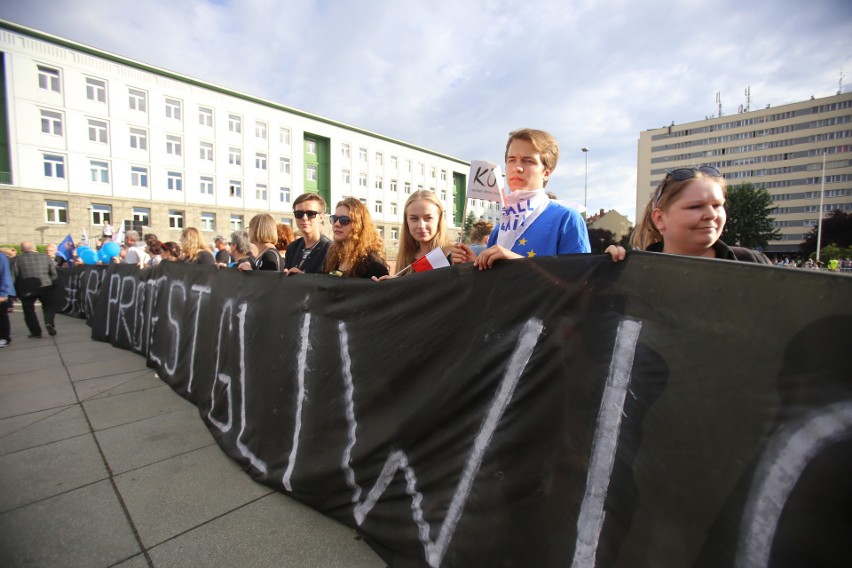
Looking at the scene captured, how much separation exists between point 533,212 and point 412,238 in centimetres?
99

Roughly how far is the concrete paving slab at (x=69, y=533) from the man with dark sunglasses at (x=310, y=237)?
1957mm

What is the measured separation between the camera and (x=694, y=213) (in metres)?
1.59

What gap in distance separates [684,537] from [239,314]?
294cm

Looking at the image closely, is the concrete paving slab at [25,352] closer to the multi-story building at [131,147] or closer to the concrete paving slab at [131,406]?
the concrete paving slab at [131,406]

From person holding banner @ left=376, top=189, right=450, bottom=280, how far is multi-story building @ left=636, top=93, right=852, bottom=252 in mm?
74870

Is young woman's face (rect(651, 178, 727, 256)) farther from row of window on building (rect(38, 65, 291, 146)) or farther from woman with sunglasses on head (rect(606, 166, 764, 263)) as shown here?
row of window on building (rect(38, 65, 291, 146))

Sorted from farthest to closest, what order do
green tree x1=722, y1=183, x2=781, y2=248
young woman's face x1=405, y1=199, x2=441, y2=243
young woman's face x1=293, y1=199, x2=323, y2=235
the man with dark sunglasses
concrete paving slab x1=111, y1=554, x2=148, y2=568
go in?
green tree x1=722, y1=183, x2=781, y2=248
young woman's face x1=293, y1=199, x2=323, y2=235
the man with dark sunglasses
young woman's face x1=405, y1=199, x2=441, y2=243
concrete paving slab x1=111, y1=554, x2=148, y2=568

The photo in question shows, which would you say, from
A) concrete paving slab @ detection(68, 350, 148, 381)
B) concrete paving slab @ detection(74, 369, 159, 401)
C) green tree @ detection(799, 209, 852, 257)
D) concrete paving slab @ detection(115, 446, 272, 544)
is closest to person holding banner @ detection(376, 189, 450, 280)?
concrete paving slab @ detection(115, 446, 272, 544)

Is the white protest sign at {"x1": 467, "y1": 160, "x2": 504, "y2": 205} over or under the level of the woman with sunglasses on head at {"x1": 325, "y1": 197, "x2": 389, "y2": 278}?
over

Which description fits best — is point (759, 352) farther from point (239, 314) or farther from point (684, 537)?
point (239, 314)

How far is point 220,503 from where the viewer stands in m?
2.28

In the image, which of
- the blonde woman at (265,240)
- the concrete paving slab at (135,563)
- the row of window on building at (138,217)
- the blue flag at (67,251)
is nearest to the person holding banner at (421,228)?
the blonde woman at (265,240)

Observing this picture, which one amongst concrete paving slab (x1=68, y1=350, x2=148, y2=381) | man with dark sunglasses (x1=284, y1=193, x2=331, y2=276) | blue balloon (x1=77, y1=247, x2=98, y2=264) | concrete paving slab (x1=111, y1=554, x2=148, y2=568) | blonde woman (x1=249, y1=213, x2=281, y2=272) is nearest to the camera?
concrete paving slab (x1=111, y1=554, x2=148, y2=568)

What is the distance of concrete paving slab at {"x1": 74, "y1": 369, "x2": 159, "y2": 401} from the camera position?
421cm
